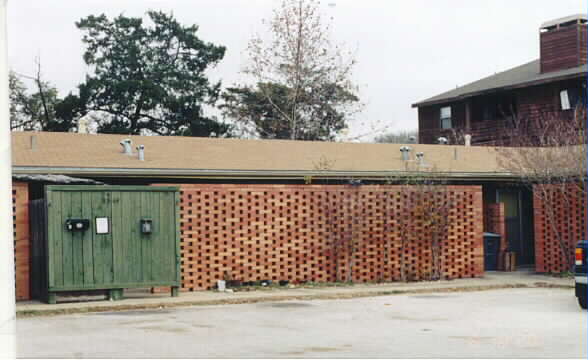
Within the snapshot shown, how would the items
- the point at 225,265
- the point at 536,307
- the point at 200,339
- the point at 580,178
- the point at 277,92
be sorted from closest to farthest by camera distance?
the point at 200,339
the point at 536,307
the point at 225,265
the point at 580,178
the point at 277,92

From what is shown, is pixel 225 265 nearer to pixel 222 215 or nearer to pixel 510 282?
pixel 222 215

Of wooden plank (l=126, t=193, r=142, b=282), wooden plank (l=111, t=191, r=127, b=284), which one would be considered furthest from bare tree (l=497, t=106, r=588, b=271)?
wooden plank (l=111, t=191, r=127, b=284)

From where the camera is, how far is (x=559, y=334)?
955cm

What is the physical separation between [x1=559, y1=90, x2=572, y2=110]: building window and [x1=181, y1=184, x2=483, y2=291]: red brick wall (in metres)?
15.3

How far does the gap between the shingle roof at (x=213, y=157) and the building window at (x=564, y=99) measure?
966 centimetres

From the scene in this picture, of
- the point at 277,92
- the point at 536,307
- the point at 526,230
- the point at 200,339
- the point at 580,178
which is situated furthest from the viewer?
the point at 277,92

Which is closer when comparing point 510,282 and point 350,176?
point 510,282

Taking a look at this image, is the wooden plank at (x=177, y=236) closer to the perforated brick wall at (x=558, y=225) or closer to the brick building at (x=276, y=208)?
the brick building at (x=276, y=208)

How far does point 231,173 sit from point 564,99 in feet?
61.5

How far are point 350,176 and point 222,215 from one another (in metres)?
4.27

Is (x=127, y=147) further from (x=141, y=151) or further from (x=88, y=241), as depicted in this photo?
(x=88, y=241)

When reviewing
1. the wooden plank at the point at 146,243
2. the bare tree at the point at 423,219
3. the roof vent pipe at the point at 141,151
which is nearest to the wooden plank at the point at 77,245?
the wooden plank at the point at 146,243

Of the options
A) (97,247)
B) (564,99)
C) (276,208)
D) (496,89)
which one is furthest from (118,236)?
(496,89)

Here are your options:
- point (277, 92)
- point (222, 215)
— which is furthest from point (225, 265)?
point (277, 92)
